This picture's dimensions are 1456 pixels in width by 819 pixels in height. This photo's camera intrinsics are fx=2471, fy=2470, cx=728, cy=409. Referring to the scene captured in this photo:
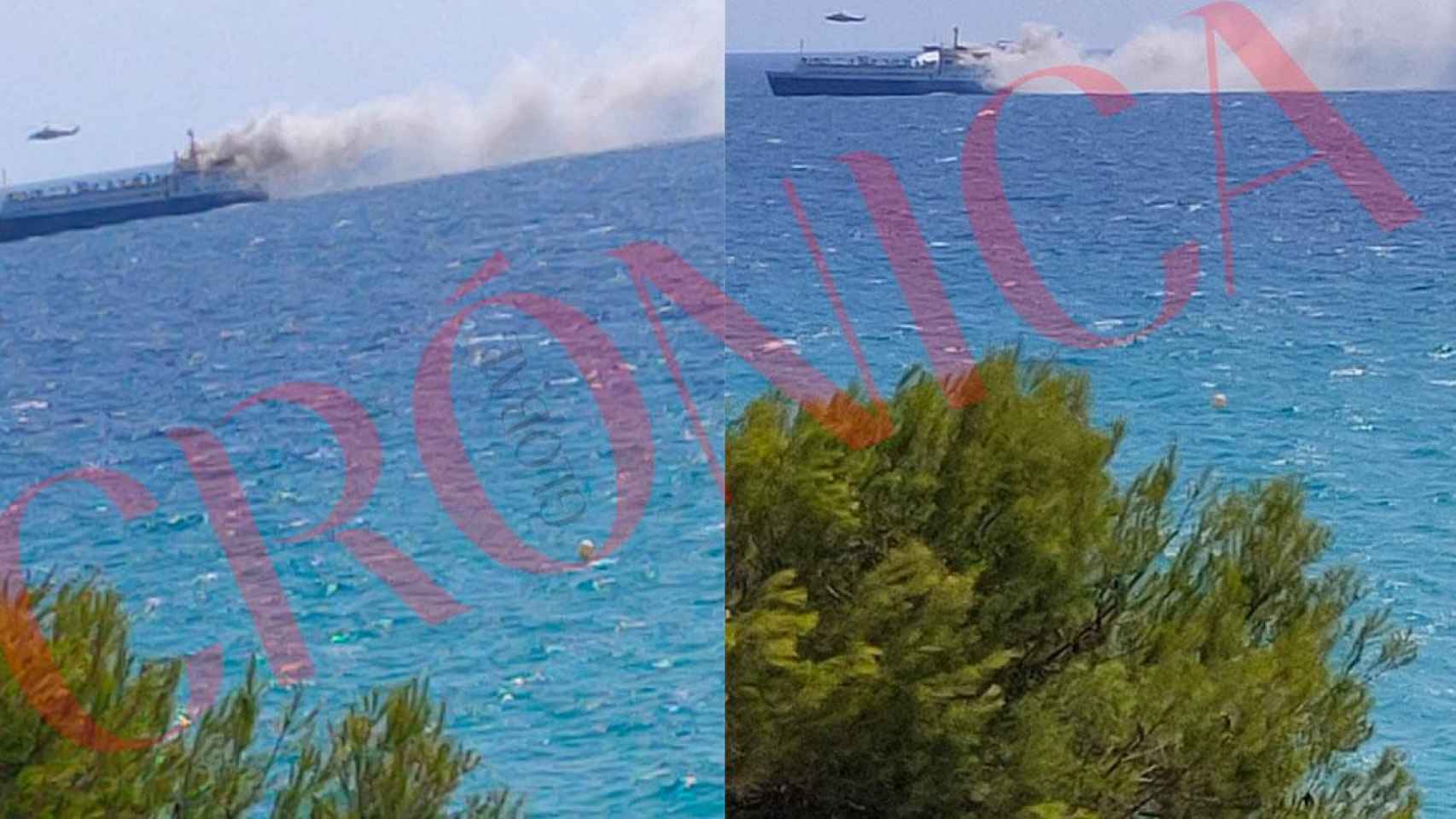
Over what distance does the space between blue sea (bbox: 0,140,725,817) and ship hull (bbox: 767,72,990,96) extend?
3.32 feet

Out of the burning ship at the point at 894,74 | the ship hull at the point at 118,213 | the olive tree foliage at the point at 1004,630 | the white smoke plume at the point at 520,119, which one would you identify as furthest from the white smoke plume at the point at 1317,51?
the ship hull at the point at 118,213

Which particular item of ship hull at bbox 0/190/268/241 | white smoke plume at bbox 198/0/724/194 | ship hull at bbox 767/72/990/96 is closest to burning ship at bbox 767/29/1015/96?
ship hull at bbox 767/72/990/96

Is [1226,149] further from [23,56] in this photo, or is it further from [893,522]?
[23,56]

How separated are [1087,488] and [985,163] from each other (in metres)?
0.87

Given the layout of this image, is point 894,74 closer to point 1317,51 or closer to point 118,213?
point 1317,51

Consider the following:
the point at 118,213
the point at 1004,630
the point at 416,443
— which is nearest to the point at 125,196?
the point at 118,213

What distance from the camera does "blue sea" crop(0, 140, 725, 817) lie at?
10.6ft

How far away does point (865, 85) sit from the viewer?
16.1 feet

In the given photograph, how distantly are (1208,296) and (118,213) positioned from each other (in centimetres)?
241

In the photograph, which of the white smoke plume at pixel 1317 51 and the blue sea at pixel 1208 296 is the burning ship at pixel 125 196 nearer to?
the blue sea at pixel 1208 296

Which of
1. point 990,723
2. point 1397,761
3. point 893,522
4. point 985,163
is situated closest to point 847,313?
point 985,163

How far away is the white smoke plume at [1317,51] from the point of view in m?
4.68

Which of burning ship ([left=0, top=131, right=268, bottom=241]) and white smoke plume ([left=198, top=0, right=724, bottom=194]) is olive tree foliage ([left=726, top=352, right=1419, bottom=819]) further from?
burning ship ([left=0, top=131, right=268, bottom=241])

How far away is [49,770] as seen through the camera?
310cm
